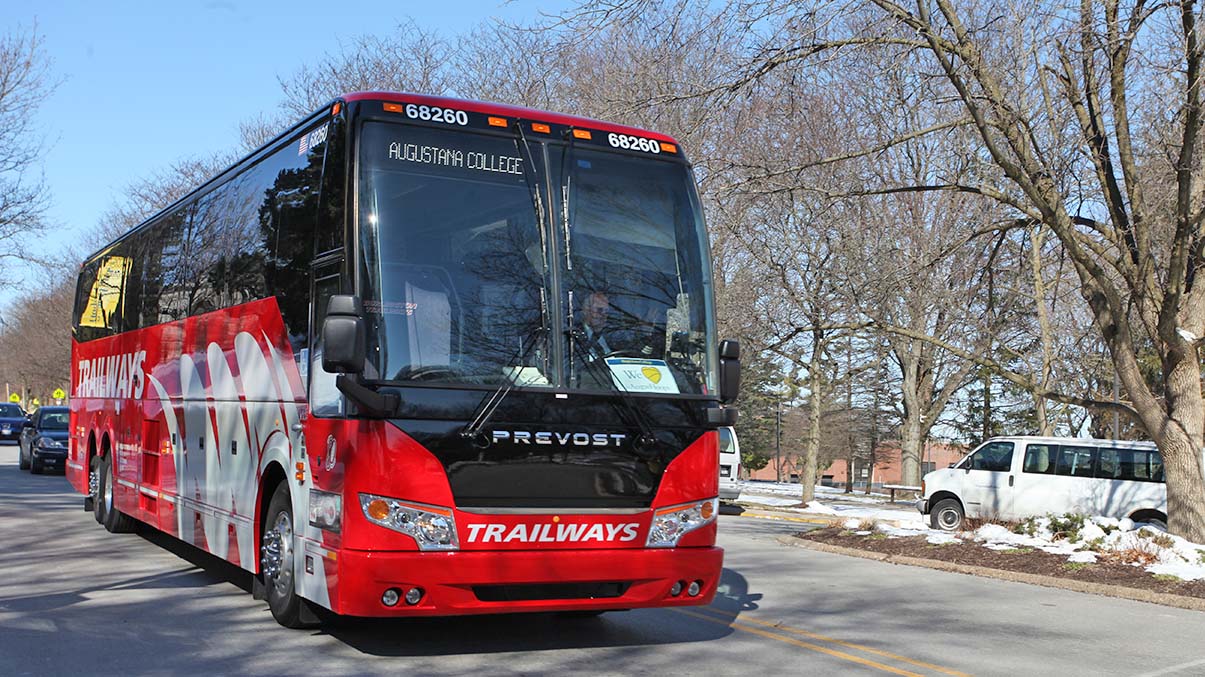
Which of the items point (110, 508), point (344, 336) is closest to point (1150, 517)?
point (110, 508)

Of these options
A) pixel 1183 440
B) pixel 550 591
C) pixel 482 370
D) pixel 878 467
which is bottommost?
pixel 878 467

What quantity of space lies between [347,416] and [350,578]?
100 centimetres

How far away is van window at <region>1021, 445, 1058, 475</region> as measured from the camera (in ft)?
70.9

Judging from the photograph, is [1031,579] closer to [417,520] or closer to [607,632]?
[607,632]

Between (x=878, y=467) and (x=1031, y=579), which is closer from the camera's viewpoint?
(x=1031, y=579)

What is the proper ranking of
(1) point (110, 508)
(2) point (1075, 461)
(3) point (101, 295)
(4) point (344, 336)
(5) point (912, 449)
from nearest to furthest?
(4) point (344, 336) < (1) point (110, 508) < (3) point (101, 295) < (2) point (1075, 461) < (5) point (912, 449)

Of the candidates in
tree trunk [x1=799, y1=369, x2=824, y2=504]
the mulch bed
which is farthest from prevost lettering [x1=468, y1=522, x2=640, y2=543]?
tree trunk [x1=799, y1=369, x2=824, y2=504]

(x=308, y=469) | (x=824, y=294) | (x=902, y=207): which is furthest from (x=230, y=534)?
(x=902, y=207)

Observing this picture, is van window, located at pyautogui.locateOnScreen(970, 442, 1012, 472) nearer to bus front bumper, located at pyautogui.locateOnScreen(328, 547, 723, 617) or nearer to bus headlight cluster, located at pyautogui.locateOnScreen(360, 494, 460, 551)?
bus front bumper, located at pyautogui.locateOnScreen(328, 547, 723, 617)

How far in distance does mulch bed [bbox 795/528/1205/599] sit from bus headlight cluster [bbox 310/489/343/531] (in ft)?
30.3

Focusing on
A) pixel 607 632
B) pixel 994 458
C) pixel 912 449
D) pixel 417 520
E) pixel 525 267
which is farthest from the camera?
pixel 912 449

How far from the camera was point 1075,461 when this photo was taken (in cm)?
2122

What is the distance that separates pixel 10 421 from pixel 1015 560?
49.5 meters

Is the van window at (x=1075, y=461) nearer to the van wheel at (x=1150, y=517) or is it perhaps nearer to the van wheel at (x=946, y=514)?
the van wheel at (x=1150, y=517)
